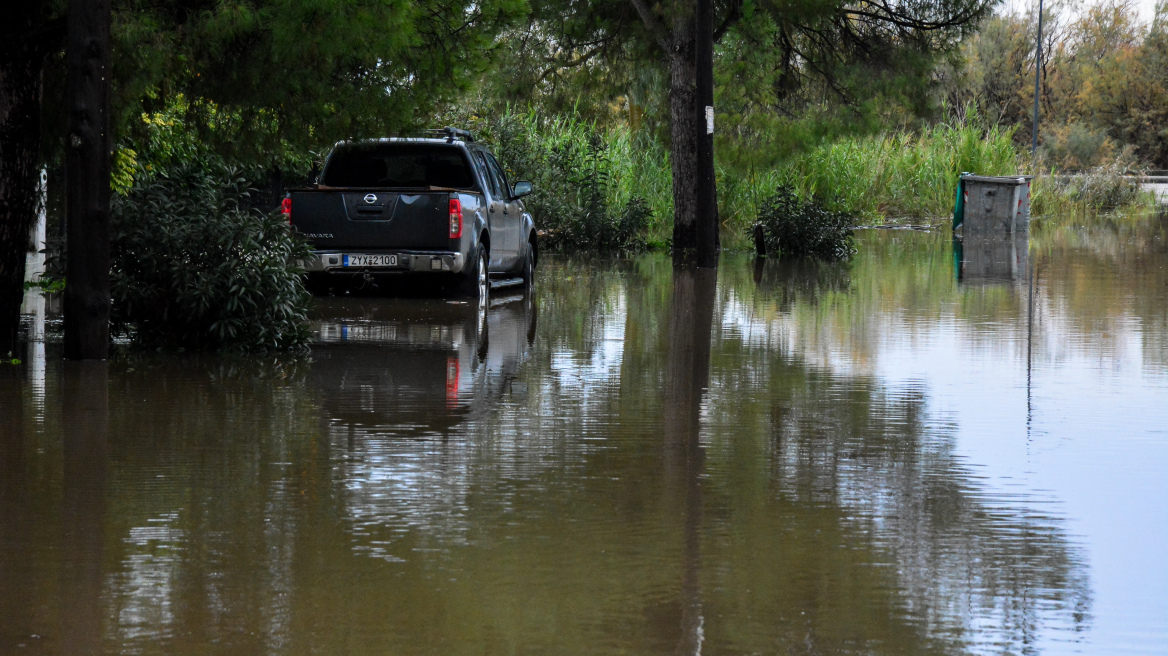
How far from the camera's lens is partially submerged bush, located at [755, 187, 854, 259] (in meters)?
25.2

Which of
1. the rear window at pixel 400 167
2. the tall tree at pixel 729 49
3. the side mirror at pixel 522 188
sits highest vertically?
the tall tree at pixel 729 49

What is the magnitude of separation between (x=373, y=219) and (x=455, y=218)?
0.89 m

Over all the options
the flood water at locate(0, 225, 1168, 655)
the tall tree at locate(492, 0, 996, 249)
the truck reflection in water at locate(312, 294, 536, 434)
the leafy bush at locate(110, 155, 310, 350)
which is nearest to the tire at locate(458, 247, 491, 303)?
the truck reflection in water at locate(312, 294, 536, 434)

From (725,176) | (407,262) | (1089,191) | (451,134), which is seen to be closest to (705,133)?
(451,134)

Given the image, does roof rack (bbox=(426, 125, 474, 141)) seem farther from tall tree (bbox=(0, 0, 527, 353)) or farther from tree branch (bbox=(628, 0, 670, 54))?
tree branch (bbox=(628, 0, 670, 54))

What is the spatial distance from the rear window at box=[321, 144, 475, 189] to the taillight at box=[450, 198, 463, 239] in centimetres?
97

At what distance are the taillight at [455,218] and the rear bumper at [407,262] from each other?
0.67ft

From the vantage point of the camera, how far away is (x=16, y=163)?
11.0m

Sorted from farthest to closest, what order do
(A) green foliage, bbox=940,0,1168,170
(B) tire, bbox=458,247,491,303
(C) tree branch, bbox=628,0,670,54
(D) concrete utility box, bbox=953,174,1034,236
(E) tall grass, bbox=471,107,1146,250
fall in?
(A) green foliage, bbox=940,0,1168,170, (D) concrete utility box, bbox=953,174,1034,236, (E) tall grass, bbox=471,107,1146,250, (C) tree branch, bbox=628,0,670,54, (B) tire, bbox=458,247,491,303

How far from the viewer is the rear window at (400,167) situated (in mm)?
16484

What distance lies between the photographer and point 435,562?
18.3 feet

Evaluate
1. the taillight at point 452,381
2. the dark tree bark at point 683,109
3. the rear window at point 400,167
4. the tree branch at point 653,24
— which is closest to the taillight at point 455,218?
the rear window at point 400,167

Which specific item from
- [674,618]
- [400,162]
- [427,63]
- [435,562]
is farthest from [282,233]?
[674,618]

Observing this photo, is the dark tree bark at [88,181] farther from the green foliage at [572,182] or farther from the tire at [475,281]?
the green foliage at [572,182]
